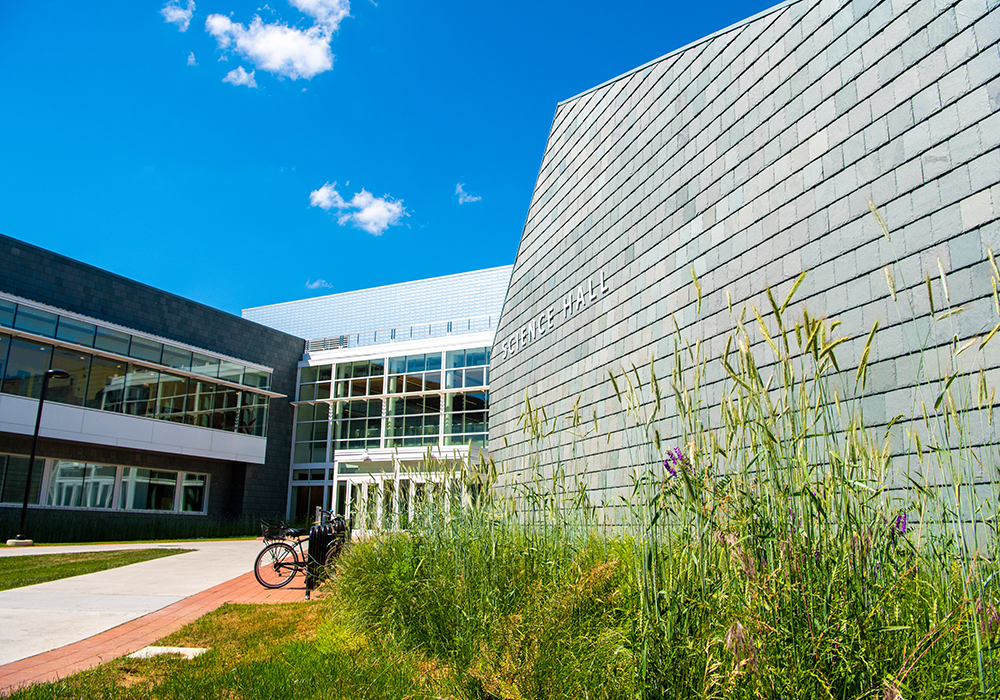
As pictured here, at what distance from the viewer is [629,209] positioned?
7.24 metres

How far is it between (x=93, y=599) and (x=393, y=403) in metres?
18.9

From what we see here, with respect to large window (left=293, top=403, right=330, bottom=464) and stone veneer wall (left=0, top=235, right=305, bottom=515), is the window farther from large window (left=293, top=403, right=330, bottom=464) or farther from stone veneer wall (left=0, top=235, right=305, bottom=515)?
large window (left=293, top=403, right=330, bottom=464)

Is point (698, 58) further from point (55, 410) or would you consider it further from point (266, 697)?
point (55, 410)

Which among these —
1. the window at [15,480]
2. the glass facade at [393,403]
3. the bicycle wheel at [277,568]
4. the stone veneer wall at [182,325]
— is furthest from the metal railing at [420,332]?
the bicycle wheel at [277,568]

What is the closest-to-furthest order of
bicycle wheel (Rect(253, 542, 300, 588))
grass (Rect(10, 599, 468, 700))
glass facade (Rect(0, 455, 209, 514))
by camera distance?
grass (Rect(10, 599, 468, 700))
bicycle wheel (Rect(253, 542, 300, 588))
glass facade (Rect(0, 455, 209, 514))

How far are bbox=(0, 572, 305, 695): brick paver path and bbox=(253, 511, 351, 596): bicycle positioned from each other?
178mm

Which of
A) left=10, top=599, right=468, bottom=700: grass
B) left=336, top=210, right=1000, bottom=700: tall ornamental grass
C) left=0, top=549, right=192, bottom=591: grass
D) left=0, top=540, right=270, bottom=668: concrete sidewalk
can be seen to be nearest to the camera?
left=336, top=210, right=1000, bottom=700: tall ornamental grass

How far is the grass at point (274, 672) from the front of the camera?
3225 millimetres

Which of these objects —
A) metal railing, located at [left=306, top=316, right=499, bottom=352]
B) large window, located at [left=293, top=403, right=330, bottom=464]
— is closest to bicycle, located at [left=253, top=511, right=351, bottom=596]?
metal railing, located at [left=306, top=316, right=499, bottom=352]

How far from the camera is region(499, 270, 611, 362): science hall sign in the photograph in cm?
782

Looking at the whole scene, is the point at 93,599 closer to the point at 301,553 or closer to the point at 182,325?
the point at 301,553

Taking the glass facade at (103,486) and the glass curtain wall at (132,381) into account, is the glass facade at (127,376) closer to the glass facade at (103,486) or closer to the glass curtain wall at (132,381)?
the glass curtain wall at (132,381)

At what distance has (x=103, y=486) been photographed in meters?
19.5

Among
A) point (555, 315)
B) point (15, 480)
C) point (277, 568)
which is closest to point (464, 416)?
point (15, 480)
